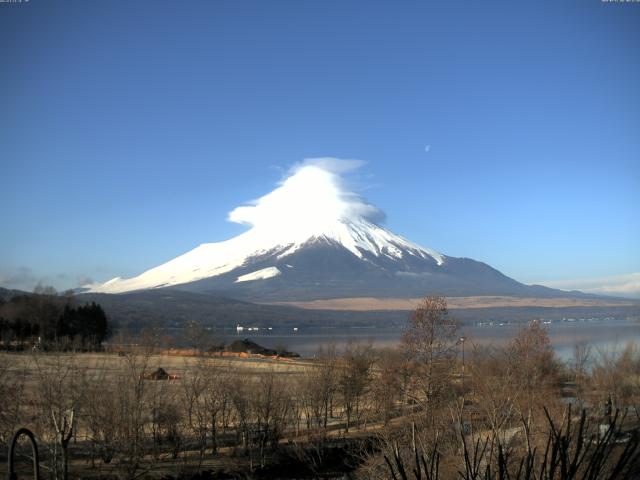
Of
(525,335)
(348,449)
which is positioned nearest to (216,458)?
(348,449)

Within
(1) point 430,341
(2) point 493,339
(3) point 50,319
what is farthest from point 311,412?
(3) point 50,319

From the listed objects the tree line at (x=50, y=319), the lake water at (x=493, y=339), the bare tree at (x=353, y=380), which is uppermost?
the tree line at (x=50, y=319)

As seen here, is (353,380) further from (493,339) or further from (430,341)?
(493,339)

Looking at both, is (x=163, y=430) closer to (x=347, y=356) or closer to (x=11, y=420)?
(x=11, y=420)

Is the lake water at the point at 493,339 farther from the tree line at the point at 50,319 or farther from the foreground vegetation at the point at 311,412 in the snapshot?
the tree line at the point at 50,319

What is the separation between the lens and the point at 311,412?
113 ft

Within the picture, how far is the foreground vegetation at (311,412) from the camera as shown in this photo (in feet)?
61.3

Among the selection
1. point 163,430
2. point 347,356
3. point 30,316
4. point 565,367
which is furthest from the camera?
point 30,316

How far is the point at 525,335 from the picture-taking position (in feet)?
133

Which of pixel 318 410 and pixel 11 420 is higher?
pixel 11 420

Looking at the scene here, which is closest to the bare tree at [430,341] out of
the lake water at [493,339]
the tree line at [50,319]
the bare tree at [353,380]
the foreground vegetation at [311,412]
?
the foreground vegetation at [311,412]

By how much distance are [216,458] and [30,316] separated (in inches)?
2524

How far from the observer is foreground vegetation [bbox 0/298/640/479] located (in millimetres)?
18672

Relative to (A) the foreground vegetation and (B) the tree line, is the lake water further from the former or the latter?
(B) the tree line
